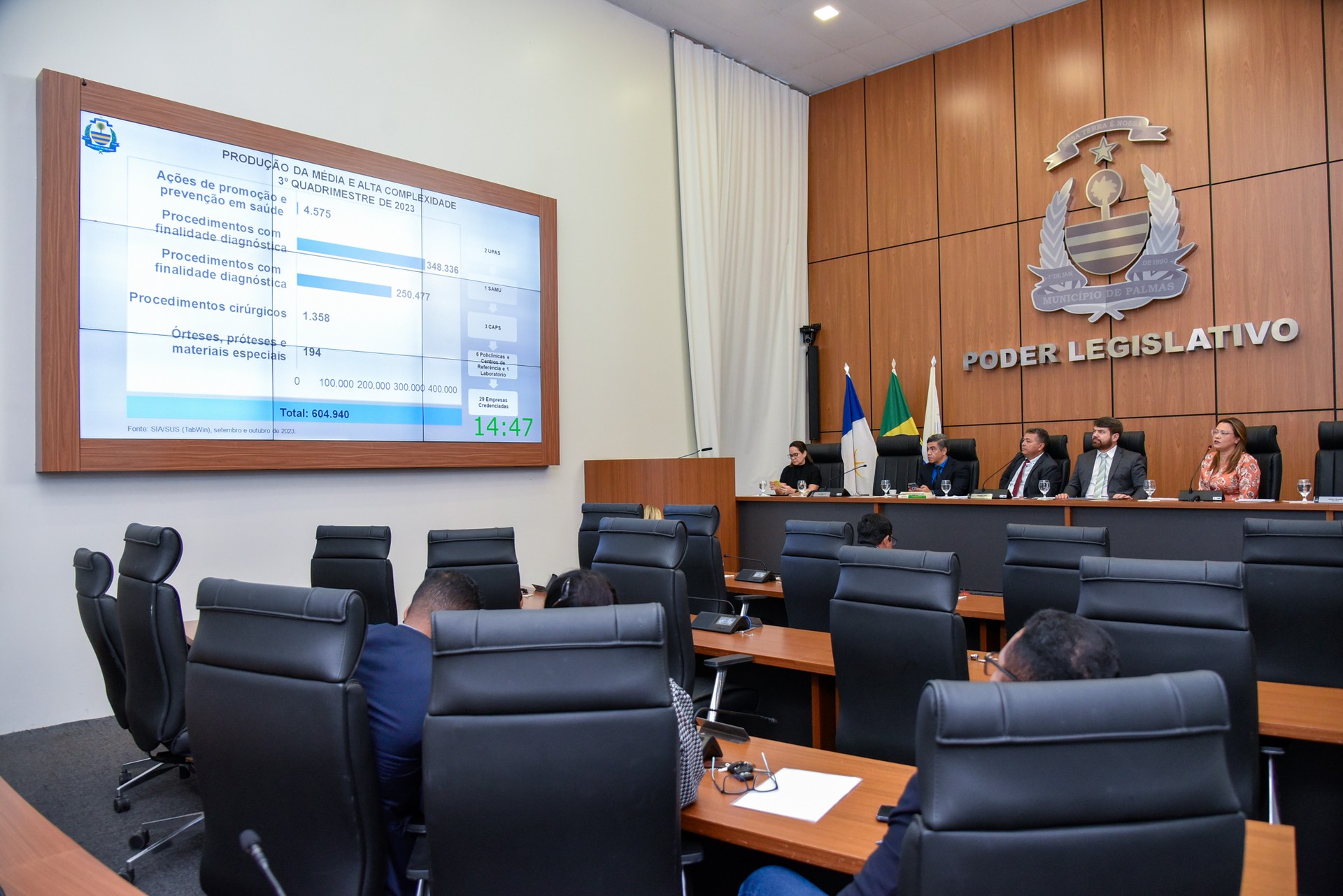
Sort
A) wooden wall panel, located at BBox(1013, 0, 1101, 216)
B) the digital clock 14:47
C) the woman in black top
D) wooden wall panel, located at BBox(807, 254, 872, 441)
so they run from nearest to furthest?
1. the digital clock 14:47
2. wooden wall panel, located at BBox(1013, 0, 1101, 216)
3. the woman in black top
4. wooden wall panel, located at BBox(807, 254, 872, 441)

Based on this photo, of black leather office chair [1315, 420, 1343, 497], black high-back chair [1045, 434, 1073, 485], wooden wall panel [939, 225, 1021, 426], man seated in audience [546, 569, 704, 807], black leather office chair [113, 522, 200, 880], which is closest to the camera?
man seated in audience [546, 569, 704, 807]

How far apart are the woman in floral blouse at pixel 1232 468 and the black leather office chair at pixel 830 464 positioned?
285 cm

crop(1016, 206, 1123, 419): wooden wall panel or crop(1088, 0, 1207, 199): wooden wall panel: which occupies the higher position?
crop(1088, 0, 1207, 199): wooden wall panel

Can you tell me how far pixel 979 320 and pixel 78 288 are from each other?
279 inches

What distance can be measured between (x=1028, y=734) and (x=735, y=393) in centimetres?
755

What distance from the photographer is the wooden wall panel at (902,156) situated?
8.41 m

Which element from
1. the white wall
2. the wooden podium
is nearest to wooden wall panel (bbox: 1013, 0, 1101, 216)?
the white wall

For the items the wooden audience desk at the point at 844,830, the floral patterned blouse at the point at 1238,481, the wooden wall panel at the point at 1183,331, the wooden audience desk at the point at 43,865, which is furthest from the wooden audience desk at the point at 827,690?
the wooden wall panel at the point at 1183,331

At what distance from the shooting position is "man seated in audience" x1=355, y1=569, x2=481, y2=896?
5.77 ft

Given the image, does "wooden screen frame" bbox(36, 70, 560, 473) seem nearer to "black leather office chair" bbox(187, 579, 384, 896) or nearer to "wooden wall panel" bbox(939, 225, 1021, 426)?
"black leather office chair" bbox(187, 579, 384, 896)

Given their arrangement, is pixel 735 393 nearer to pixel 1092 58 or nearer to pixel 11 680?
pixel 1092 58

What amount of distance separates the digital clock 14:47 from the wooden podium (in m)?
0.70

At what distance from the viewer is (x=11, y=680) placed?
4.19 meters

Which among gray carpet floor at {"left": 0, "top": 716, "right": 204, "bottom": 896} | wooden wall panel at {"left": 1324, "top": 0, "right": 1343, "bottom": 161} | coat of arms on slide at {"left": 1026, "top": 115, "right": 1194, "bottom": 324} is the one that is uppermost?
wooden wall panel at {"left": 1324, "top": 0, "right": 1343, "bottom": 161}
